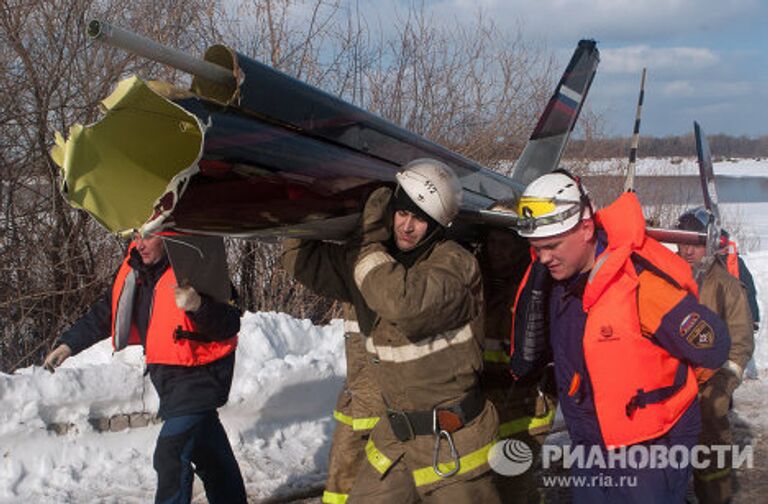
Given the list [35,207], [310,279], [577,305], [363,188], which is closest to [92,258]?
[35,207]

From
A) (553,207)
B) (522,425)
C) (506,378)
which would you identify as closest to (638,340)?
(553,207)

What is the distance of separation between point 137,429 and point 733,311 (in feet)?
12.6

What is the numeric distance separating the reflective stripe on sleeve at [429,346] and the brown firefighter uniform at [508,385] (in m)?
0.94

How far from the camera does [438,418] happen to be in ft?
9.93

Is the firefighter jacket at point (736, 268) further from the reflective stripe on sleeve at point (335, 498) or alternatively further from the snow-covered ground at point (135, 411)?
the reflective stripe on sleeve at point (335, 498)

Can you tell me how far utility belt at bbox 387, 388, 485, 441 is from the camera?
9.92ft

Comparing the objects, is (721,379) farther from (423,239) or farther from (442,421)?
(423,239)

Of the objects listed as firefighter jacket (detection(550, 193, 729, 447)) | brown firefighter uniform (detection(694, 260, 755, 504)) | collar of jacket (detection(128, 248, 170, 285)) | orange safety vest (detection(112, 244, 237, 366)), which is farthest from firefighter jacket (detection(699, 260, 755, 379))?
collar of jacket (detection(128, 248, 170, 285))

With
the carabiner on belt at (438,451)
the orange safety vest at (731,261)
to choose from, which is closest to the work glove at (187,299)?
the carabiner on belt at (438,451)

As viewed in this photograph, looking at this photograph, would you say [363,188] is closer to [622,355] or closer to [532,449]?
[622,355]

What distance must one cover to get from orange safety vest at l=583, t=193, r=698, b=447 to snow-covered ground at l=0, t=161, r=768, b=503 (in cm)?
265

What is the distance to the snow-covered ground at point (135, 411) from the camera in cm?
460

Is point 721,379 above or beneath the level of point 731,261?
beneath

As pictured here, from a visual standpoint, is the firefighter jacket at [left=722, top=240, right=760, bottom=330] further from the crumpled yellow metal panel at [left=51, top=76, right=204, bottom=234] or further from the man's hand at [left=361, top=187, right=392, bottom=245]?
the crumpled yellow metal panel at [left=51, top=76, right=204, bottom=234]
